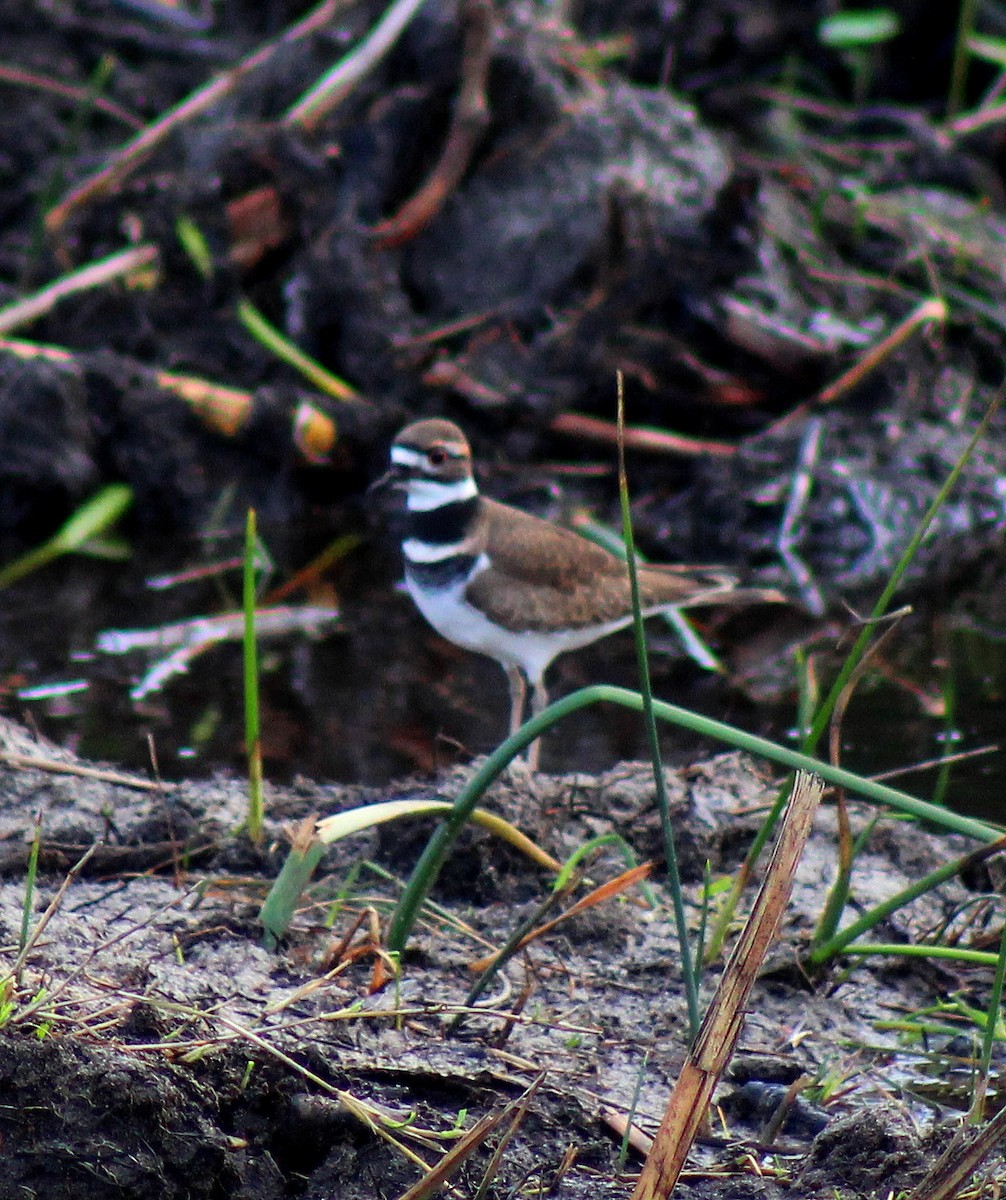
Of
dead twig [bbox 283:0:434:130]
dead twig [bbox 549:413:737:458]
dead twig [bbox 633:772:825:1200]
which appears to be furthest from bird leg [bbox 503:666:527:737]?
dead twig [bbox 283:0:434:130]

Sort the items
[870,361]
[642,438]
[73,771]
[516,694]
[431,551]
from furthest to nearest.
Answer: [870,361] < [642,438] < [516,694] < [431,551] < [73,771]

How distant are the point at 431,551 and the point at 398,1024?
292 centimetres

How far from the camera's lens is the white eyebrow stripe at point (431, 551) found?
5926 millimetres

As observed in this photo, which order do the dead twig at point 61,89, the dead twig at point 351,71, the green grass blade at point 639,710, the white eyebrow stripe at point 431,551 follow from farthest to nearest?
the dead twig at point 61,89, the dead twig at point 351,71, the white eyebrow stripe at point 431,551, the green grass blade at point 639,710

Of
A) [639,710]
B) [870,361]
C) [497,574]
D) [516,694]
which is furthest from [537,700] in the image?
[870,361]

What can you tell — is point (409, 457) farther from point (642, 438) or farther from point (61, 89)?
point (61, 89)

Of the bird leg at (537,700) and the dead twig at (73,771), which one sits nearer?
the dead twig at (73,771)

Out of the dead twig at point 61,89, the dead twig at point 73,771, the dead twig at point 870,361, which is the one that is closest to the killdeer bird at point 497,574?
the dead twig at point 73,771

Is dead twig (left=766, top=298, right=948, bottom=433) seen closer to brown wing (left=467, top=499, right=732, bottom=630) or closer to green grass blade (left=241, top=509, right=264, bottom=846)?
brown wing (left=467, top=499, right=732, bottom=630)

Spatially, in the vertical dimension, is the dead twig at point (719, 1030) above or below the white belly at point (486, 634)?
above

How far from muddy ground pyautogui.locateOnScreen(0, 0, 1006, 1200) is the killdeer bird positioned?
33cm

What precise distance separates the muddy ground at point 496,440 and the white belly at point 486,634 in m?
0.30

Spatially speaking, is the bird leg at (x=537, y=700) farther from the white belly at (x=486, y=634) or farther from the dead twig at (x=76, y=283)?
the dead twig at (x=76, y=283)

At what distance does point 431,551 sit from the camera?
19.5 ft
